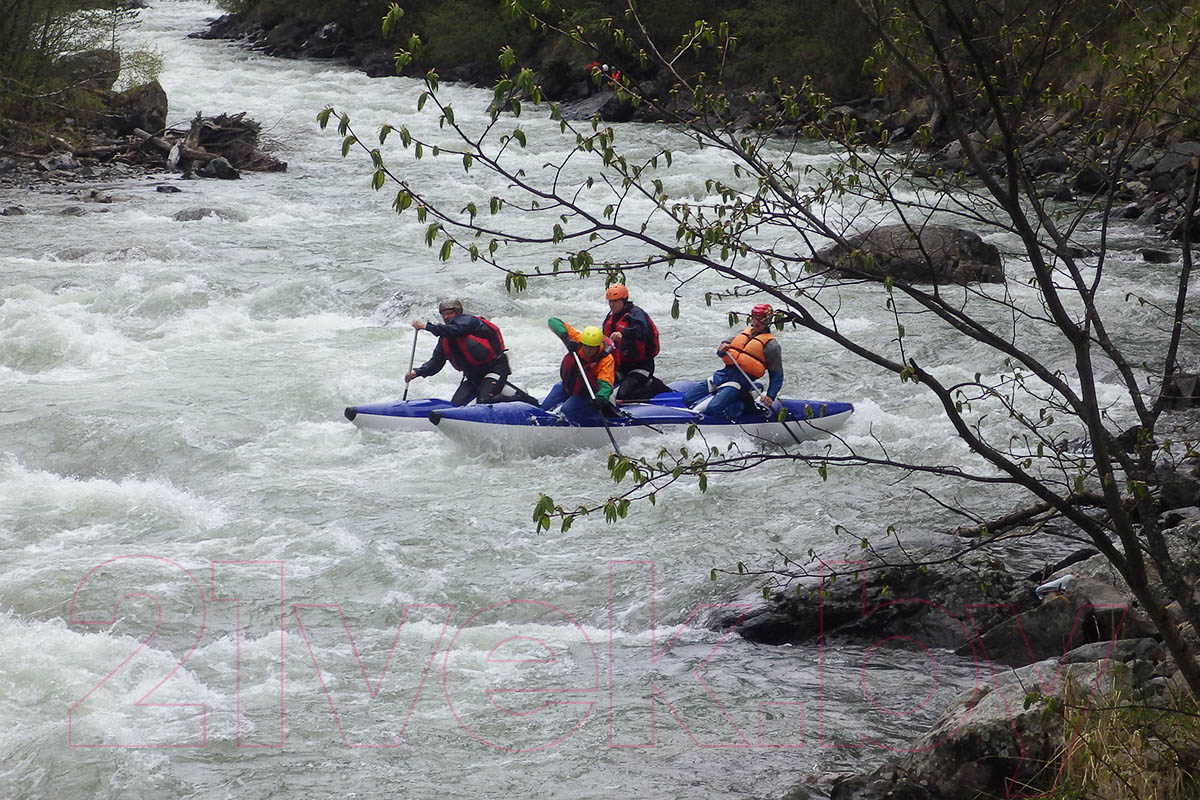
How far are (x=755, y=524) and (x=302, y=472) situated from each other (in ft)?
10.0

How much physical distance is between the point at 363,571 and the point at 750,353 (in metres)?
3.22

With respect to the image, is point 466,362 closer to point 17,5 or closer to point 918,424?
point 918,424

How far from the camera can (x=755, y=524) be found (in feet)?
23.2

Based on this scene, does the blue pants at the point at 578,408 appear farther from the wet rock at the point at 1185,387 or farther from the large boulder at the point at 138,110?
the large boulder at the point at 138,110

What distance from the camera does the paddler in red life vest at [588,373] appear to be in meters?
8.13

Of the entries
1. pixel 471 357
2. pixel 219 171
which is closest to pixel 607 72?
pixel 471 357

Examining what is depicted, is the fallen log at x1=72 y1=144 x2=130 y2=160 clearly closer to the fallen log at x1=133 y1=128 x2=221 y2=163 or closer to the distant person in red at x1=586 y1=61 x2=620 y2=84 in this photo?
the fallen log at x1=133 y1=128 x2=221 y2=163

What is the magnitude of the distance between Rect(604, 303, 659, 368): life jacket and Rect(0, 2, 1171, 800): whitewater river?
94 cm

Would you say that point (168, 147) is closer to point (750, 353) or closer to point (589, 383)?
point (589, 383)

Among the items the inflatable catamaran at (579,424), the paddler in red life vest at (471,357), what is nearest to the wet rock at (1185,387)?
the inflatable catamaran at (579,424)

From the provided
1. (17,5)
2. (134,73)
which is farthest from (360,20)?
(17,5)

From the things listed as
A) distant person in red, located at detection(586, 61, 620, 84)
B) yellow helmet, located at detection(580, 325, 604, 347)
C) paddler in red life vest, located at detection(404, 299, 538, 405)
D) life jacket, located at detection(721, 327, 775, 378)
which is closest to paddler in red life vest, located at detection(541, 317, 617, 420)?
yellow helmet, located at detection(580, 325, 604, 347)

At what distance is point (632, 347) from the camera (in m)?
8.73

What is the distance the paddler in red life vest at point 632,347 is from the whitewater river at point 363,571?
0.82 metres
